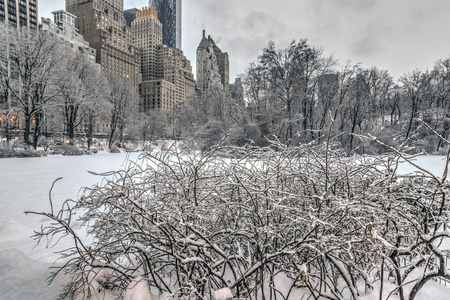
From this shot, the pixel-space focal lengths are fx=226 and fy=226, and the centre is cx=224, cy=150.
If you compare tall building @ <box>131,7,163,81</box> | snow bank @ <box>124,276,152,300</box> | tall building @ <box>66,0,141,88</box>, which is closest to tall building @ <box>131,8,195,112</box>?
tall building @ <box>131,7,163,81</box>

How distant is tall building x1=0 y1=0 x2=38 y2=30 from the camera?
196 feet

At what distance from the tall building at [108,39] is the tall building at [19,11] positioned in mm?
24906

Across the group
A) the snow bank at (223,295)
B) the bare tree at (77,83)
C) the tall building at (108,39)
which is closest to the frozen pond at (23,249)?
the snow bank at (223,295)

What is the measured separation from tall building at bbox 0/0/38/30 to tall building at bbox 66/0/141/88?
24906 mm

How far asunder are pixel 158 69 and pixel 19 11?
9890 cm

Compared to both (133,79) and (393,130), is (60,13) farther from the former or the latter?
(393,130)

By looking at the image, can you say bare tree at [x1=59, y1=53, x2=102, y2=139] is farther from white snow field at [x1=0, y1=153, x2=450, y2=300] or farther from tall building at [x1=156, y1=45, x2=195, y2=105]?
tall building at [x1=156, y1=45, x2=195, y2=105]

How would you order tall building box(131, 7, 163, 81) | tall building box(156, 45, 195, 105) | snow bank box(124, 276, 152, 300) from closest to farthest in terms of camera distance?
snow bank box(124, 276, 152, 300)
tall building box(156, 45, 195, 105)
tall building box(131, 7, 163, 81)

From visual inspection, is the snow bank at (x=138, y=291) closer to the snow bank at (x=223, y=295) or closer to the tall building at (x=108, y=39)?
the snow bank at (x=223, y=295)

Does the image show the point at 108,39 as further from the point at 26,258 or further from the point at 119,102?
the point at 26,258

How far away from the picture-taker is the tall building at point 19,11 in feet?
196

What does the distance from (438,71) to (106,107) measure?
41.0 m

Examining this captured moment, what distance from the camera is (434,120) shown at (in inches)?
915

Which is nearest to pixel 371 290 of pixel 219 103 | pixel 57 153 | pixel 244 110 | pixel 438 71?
pixel 244 110
